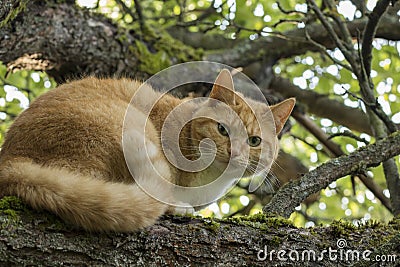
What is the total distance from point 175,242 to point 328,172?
927 millimetres

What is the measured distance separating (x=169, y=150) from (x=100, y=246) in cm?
97

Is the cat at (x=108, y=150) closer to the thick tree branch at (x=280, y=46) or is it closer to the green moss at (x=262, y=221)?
the green moss at (x=262, y=221)

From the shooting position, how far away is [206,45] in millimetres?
5098

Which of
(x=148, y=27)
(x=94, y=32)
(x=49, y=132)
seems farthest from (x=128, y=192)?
(x=148, y=27)

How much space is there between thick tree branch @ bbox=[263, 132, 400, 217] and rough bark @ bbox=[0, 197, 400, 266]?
241mm

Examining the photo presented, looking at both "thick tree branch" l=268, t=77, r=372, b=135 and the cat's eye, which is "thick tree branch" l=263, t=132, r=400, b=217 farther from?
"thick tree branch" l=268, t=77, r=372, b=135

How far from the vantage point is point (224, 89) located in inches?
112

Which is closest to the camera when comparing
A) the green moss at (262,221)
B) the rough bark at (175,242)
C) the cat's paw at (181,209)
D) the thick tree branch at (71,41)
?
the rough bark at (175,242)

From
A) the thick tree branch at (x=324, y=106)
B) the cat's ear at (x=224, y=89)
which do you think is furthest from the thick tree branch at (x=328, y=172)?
the thick tree branch at (x=324, y=106)

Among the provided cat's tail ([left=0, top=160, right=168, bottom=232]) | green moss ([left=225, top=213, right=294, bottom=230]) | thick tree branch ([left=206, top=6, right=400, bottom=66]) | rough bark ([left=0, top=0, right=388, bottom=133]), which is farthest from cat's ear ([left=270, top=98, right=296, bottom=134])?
thick tree branch ([left=206, top=6, right=400, bottom=66])

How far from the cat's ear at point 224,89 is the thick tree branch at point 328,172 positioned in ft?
2.18

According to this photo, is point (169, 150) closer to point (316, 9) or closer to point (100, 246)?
point (100, 246)

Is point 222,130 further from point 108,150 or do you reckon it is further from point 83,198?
point 83,198

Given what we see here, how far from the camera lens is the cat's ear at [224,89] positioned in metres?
2.77
